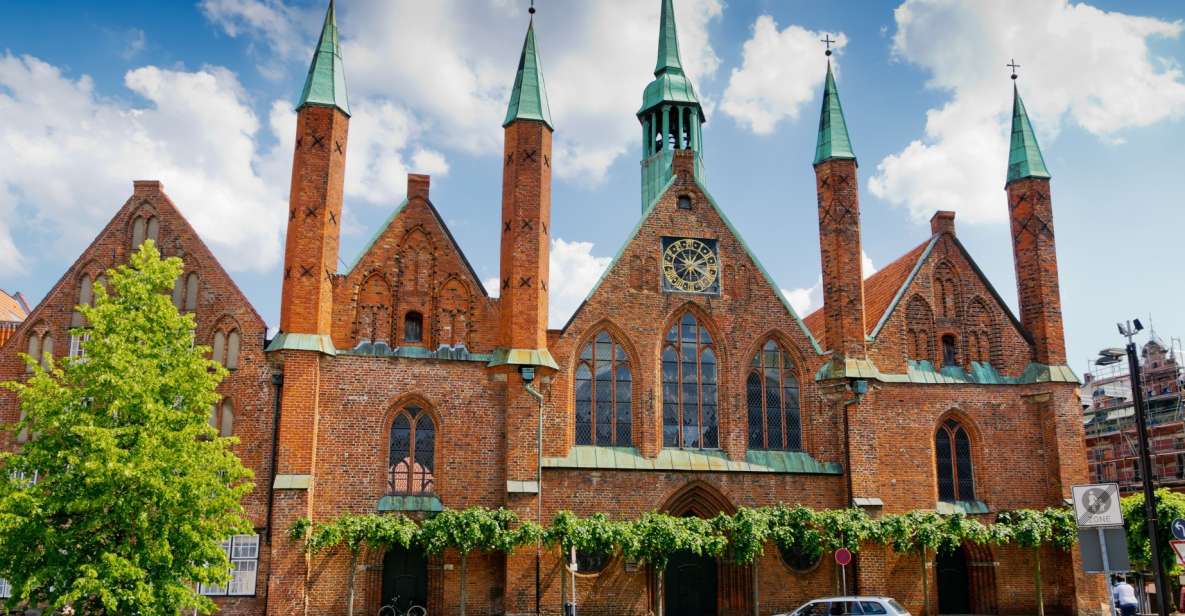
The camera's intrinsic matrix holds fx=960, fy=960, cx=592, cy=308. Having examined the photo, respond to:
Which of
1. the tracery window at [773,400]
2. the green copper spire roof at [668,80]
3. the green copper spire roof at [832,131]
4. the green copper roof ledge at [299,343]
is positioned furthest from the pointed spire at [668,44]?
the green copper roof ledge at [299,343]

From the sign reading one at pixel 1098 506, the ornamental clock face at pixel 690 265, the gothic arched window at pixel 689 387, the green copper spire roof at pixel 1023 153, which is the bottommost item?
the sign reading one at pixel 1098 506

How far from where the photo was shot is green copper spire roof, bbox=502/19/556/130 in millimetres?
30203

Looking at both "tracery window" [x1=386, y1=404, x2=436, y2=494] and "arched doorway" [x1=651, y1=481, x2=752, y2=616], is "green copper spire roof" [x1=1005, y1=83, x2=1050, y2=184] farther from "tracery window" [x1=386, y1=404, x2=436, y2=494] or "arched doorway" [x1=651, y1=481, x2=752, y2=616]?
"tracery window" [x1=386, y1=404, x2=436, y2=494]

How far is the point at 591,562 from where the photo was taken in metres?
28.0

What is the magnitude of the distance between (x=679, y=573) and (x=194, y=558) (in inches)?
554

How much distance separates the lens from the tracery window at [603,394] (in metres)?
29.4

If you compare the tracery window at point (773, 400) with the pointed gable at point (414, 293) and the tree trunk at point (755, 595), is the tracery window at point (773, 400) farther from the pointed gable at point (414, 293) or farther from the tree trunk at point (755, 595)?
the pointed gable at point (414, 293)

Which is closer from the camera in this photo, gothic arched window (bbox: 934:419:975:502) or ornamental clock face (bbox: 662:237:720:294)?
gothic arched window (bbox: 934:419:975:502)

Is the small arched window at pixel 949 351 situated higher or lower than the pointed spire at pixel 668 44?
lower

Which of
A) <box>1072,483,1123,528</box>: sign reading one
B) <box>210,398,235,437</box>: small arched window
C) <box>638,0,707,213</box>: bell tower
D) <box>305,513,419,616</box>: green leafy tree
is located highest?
<box>638,0,707,213</box>: bell tower

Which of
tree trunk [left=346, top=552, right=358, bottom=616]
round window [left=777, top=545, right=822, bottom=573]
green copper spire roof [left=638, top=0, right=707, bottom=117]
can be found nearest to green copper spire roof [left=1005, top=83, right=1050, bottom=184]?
green copper spire roof [left=638, top=0, right=707, bottom=117]

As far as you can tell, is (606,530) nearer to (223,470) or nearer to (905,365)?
(223,470)

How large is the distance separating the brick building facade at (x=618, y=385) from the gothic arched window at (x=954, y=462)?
0.09 meters

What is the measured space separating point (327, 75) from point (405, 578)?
1507 centimetres
